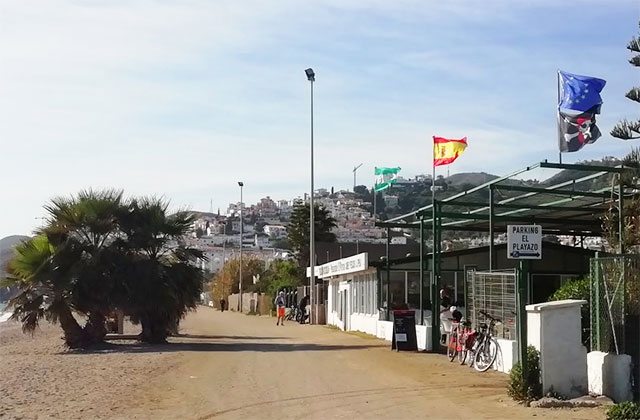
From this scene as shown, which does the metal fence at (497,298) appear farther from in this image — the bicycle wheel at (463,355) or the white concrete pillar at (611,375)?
the white concrete pillar at (611,375)

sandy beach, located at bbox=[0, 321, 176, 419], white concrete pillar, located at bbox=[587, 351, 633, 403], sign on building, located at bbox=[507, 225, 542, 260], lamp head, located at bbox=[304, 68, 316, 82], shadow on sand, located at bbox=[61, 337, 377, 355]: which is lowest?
sandy beach, located at bbox=[0, 321, 176, 419]

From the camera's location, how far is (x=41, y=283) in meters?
24.8

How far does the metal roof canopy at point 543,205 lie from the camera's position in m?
20.0

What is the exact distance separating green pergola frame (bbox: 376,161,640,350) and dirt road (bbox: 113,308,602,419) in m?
1.74

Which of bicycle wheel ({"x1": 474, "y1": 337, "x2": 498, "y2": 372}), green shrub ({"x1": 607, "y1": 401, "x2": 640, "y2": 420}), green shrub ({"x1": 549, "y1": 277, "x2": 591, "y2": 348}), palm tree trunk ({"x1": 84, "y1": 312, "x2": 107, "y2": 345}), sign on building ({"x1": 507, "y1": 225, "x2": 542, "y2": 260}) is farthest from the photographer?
palm tree trunk ({"x1": 84, "y1": 312, "x2": 107, "y2": 345})

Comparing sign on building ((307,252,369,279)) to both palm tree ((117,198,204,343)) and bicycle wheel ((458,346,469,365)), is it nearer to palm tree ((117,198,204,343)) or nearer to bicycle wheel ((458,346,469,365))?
palm tree ((117,198,204,343))

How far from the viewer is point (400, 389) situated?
14.6 metres

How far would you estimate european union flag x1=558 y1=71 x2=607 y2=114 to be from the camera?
65.5 ft

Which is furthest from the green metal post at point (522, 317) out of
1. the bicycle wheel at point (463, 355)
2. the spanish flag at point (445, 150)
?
the spanish flag at point (445, 150)

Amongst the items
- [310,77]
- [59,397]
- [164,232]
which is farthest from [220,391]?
[310,77]

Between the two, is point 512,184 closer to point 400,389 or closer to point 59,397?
point 400,389

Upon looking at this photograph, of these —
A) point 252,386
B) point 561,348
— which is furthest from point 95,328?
point 561,348

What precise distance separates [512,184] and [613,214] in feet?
8.39

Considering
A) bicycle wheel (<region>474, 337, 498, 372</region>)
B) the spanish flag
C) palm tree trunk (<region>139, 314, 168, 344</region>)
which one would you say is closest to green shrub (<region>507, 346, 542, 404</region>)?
bicycle wheel (<region>474, 337, 498, 372</region>)
